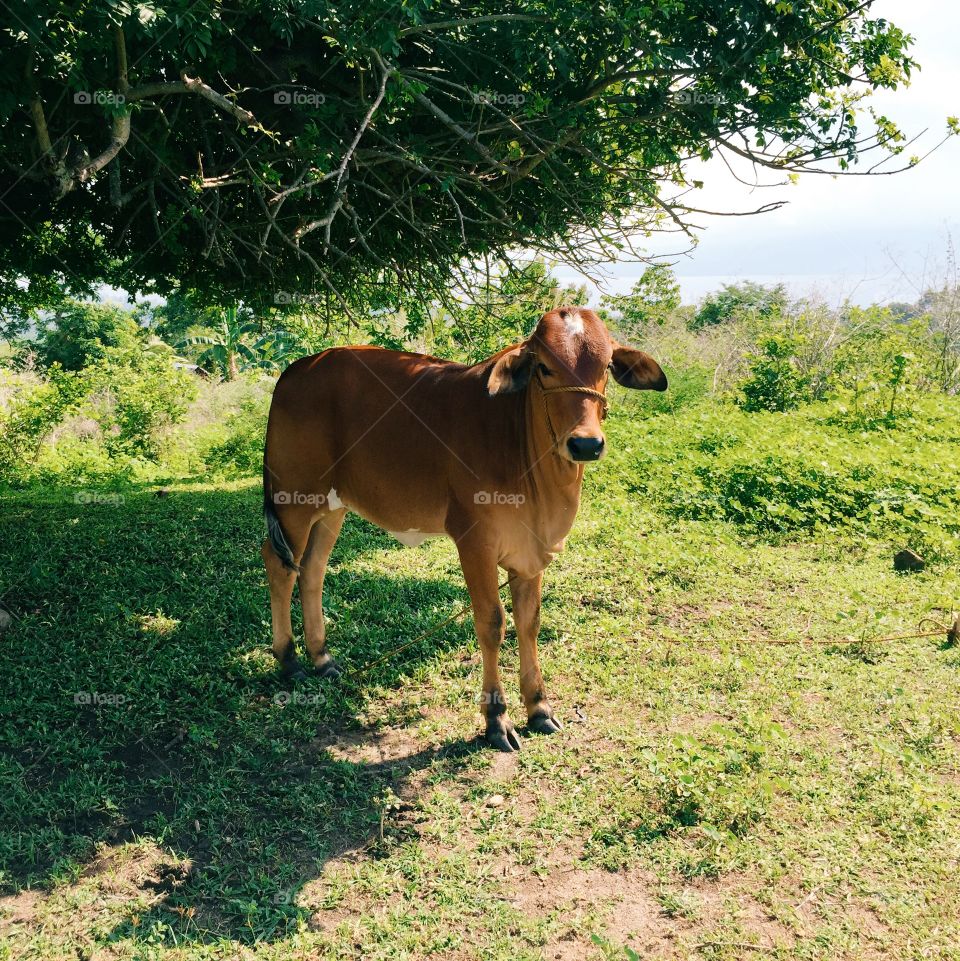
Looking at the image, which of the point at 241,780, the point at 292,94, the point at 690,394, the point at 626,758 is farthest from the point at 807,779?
the point at 690,394

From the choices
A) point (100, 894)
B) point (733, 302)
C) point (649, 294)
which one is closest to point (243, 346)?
point (649, 294)

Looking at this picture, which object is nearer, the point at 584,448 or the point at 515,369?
the point at 584,448

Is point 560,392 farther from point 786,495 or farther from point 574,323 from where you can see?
point 786,495

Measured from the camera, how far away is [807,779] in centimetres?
430

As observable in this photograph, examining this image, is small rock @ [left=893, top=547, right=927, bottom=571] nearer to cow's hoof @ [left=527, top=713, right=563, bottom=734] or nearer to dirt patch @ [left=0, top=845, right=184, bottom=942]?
cow's hoof @ [left=527, top=713, right=563, bottom=734]

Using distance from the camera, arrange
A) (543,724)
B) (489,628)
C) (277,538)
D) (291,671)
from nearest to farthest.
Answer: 1. (489,628)
2. (543,724)
3. (277,538)
4. (291,671)

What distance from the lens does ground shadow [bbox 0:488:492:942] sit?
3.85 meters

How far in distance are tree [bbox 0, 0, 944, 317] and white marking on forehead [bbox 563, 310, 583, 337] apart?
4.49ft

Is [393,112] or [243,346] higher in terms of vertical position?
[393,112]

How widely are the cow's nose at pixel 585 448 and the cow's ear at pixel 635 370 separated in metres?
0.74

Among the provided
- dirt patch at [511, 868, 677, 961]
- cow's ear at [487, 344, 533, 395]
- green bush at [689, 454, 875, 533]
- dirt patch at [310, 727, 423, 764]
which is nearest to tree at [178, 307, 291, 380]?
cow's ear at [487, 344, 533, 395]

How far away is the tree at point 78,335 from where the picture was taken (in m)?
28.0

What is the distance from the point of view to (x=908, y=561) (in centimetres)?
732

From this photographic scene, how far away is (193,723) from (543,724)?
83.1 inches
